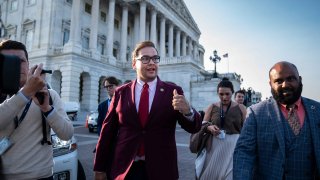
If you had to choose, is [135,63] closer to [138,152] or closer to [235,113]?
[138,152]

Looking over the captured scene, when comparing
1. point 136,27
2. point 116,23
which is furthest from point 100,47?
point 136,27

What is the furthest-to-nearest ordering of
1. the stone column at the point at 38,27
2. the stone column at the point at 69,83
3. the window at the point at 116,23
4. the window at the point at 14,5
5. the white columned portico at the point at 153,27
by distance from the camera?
the window at the point at 116,23 < the white columned portico at the point at 153,27 < the window at the point at 14,5 < the stone column at the point at 38,27 < the stone column at the point at 69,83

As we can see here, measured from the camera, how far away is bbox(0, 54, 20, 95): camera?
156 cm

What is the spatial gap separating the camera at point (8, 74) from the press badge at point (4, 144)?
1051mm

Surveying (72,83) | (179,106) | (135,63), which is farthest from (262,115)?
(72,83)

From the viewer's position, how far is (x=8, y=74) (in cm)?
158

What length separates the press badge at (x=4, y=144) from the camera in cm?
243

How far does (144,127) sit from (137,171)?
1.36 ft

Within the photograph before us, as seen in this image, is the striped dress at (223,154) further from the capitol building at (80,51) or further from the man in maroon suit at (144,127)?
the capitol building at (80,51)

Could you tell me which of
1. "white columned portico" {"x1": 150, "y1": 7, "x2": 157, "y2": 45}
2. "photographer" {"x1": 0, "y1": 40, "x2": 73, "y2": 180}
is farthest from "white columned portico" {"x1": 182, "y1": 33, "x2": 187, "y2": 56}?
"photographer" {"x1": 0, "y1": 40, "x2": 73, "y2": 180}

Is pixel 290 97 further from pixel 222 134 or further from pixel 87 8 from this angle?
pixel 87 8

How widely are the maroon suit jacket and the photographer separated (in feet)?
1.64

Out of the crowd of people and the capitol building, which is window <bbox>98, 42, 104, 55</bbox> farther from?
the crowd of people

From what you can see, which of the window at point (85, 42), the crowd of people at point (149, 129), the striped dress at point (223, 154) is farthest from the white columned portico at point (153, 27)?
the crowd of people at point (149, 129)
